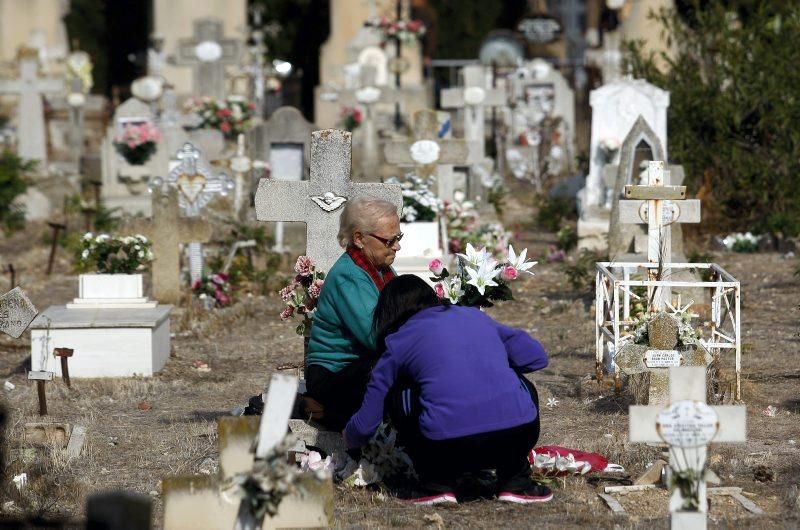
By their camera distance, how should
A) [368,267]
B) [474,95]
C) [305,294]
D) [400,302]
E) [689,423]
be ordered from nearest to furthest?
[689,423] → [400,302] → [368,267] → [305,294] → [474,95]

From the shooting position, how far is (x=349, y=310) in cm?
612

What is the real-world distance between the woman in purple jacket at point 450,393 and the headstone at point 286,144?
9.61m

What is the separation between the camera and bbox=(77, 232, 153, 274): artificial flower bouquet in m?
9.89

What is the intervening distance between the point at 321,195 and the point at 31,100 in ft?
44.2

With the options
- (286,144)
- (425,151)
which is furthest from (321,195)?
(286,144)

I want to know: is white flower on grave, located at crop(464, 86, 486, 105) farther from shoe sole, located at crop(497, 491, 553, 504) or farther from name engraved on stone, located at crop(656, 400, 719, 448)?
name engraved on stone, located at crop(656, 400, 719, 448)

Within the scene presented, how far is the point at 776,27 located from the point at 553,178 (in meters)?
5.47

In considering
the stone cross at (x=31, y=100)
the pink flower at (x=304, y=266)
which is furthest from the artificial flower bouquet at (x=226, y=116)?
the pink flower at (x=304, y=266)

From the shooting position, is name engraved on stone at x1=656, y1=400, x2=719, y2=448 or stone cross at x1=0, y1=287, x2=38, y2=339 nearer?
name engraved on stone at x1=656, y1=400, x2=719, y2=448

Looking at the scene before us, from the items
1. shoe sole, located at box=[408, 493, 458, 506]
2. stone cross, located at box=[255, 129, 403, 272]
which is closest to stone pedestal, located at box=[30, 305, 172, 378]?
stone cross, located at box=[255, 129, 403, 272]

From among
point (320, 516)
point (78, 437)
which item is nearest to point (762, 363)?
point (78, 437)

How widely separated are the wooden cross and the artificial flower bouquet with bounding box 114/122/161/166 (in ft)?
27.7

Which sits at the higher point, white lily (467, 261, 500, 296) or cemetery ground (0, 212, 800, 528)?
white lily (467, 261, 500, 296)

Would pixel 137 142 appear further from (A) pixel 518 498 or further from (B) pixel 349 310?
(A) pixel 518 498
